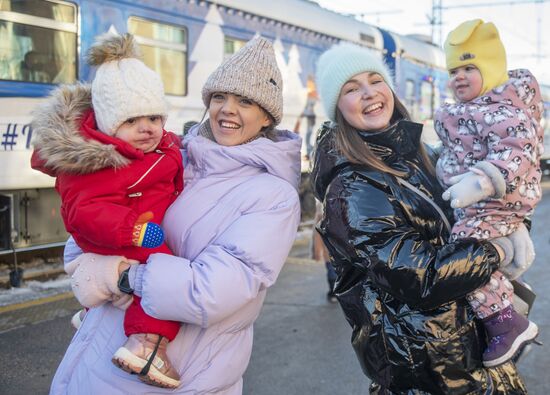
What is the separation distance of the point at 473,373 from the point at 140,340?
1040mm

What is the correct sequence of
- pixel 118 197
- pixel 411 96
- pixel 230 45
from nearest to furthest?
pixel 118 197 < pixel 230 45 < pixel 411 96

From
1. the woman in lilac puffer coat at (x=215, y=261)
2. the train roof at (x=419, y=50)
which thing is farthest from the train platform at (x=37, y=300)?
the train roof at (x=419, y=50)

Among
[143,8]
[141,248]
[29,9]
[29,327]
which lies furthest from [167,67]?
Result: [141,248]

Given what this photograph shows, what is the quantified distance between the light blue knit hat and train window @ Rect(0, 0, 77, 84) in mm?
4772

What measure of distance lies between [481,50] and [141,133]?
1448 millimetres

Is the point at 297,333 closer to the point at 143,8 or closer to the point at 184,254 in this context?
the point at 184,254

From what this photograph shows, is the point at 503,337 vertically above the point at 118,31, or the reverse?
the point at 118,31

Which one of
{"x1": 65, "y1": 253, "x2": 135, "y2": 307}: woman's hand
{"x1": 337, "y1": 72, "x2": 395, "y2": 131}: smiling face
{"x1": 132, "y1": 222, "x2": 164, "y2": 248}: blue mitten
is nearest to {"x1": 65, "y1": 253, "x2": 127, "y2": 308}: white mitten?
{"x1": 65, "y1": 253, "x2": 135, "y2": 307}: woman's hand

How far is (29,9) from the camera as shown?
20.0 feet

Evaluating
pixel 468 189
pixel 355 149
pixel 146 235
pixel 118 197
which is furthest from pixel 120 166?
pixel 468 189

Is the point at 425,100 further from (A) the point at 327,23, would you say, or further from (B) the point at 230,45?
(B) the point at 230,45

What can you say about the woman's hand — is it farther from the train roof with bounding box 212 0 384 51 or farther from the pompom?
the train roof with bounding box 212 0 384 51

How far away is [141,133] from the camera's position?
192 cm

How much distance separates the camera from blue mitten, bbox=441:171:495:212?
193 centimetres
